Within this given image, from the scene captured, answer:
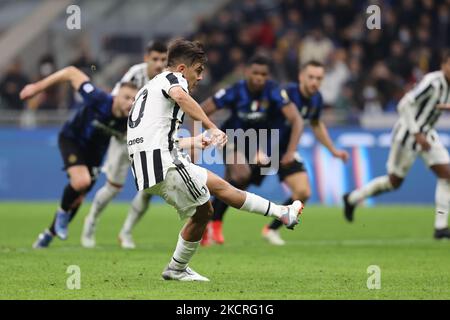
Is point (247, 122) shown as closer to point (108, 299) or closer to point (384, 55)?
point (108, 299)

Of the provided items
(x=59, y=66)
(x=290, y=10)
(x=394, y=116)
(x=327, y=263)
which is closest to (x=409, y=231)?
(x=327, y=263)

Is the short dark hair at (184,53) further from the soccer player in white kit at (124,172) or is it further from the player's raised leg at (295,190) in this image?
the player's raised leg at (295,190)

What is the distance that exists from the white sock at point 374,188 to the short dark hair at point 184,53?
6474 mm

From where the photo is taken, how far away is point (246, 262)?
10586mm

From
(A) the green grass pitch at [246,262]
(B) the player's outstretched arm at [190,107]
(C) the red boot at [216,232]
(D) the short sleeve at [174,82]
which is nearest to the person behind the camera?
(A) the green grass pitch at [246,262]

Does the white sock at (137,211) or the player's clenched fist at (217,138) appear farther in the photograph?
the white sock at (137,211)

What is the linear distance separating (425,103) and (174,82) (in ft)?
19.9

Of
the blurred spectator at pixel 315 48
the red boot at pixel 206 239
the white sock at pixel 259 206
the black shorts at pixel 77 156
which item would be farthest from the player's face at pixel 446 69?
the blurred spectator at pixel 315 48

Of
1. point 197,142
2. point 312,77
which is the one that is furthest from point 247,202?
point 312,77

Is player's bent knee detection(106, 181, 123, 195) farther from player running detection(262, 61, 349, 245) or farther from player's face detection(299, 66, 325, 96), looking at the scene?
player's face detection(299, 66, 325, 96)

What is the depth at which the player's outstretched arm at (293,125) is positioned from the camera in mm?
12750

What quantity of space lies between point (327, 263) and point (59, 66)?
56.7 ft

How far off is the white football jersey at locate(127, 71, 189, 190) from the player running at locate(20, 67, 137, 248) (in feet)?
10.9

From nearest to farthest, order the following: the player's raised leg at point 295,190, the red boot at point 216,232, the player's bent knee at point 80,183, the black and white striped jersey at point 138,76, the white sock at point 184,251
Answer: the white sock at point 184,251, the player's bent knee at point 80,183, the black and white striped jersey at point 138,76, the player's raised leg at point 295,190, the red boot at point 216,232
